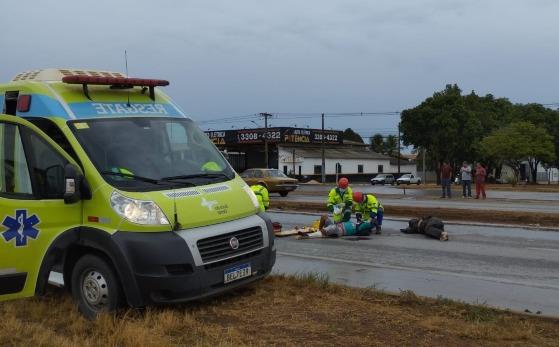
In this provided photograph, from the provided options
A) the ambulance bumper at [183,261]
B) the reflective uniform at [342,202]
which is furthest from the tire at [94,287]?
the reflective uniform at [342,202]

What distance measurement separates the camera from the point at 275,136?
7100 centimetres

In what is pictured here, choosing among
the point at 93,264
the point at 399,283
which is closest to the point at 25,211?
the point at 93,264

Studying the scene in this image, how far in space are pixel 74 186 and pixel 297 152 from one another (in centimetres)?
6734

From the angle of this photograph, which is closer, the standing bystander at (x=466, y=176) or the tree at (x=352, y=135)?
the standing bystander at (x=466, y=176)

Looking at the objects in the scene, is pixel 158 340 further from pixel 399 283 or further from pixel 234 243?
pixel 399 283

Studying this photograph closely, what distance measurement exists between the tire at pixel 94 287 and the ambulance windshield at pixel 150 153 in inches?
30.7

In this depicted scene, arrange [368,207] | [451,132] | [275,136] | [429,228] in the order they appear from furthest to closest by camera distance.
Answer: [275,136] < [451,132] < [368,207] < [429,228]

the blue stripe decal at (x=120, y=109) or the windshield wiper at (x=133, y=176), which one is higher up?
the blue stripe decal at (x=120, y=109)

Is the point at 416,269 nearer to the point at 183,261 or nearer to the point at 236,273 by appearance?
the point at 236,273

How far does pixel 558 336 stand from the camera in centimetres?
520

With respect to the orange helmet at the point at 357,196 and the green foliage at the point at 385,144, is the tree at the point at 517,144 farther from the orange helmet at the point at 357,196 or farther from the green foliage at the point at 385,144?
the green foliage at the point at 385,144

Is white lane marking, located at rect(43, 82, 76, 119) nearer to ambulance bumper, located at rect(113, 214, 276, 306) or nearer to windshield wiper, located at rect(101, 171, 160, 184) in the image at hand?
windshield wiper, located at rect(101, 171, 160, 184)

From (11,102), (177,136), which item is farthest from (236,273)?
(11,102)

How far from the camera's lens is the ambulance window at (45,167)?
5.75m
